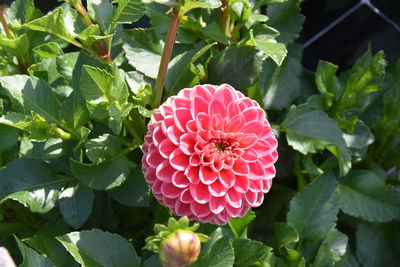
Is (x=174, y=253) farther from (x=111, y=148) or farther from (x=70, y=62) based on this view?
(x=70, y=62)

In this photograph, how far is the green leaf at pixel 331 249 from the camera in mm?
787

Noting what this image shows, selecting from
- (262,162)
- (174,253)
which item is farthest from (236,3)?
(174,253)

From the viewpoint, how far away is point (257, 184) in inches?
25.3

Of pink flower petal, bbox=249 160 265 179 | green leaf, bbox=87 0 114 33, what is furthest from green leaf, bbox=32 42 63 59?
pink flower petal, bbox=249 160 265 179

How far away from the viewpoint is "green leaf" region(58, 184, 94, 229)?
2.43 feet

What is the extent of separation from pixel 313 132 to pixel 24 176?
400 mm

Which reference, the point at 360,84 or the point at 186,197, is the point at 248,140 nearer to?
the point at 186,197

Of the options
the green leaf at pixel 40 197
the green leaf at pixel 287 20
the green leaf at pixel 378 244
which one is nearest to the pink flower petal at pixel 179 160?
the green leaf at pixel 40 197

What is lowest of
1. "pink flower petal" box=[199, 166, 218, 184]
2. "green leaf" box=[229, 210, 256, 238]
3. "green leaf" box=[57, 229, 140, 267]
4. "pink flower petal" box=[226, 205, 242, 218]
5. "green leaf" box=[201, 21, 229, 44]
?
"green leaf" box=[229, 210, 256, 238]

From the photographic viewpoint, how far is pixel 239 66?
75 cm

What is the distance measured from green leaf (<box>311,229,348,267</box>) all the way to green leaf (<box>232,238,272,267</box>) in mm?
103

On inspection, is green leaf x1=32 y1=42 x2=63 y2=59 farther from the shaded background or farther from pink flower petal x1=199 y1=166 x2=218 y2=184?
the shaded background

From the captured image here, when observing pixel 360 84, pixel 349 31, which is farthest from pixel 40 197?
pixel 349 31

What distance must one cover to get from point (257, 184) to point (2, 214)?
1.24ft
